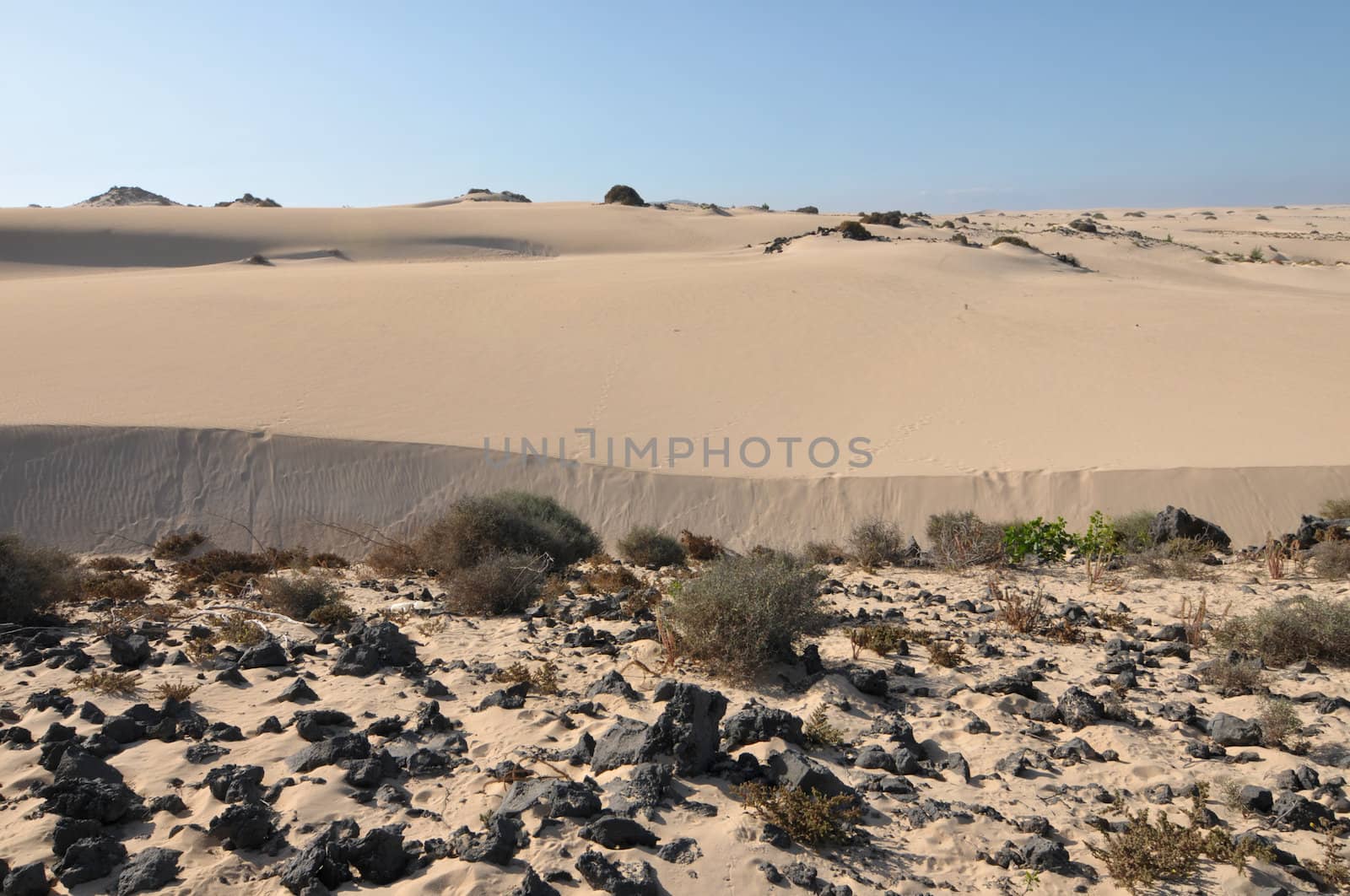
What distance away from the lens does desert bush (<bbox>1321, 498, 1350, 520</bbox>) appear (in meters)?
9.74

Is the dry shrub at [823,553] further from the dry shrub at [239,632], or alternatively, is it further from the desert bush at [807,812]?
the desert bush at [807,812]

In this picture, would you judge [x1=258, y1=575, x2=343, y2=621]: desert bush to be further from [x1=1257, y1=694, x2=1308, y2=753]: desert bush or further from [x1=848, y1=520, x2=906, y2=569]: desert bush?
[x1=1257, y1=694, x2=1308, y2=753]: desert bush

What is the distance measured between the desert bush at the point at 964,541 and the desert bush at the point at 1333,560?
2.53 m

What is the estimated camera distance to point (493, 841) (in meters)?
3.40

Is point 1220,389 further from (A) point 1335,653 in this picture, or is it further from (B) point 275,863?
(B) point 275,863

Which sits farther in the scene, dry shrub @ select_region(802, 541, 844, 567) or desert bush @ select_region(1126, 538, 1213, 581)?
dry shrub @ select_region(802, 541, 844, 567)

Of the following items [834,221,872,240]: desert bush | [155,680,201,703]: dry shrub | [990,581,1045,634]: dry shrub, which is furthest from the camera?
[834,221,872,240]: desert bush

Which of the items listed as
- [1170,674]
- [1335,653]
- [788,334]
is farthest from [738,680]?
[788,334]

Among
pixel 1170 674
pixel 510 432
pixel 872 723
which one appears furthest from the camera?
pixel 510 432

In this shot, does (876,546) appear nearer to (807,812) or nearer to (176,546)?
(807,812)

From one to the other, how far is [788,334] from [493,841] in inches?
543

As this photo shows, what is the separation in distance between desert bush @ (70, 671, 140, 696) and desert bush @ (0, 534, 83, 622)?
5.16ft

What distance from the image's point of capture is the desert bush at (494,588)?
6.82 metres

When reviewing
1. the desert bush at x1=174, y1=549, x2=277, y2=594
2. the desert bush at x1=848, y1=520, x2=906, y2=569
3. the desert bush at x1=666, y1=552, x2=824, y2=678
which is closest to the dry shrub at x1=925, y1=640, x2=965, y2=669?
the desert bush at x1=666, y1=552, x2=824, y2=678
